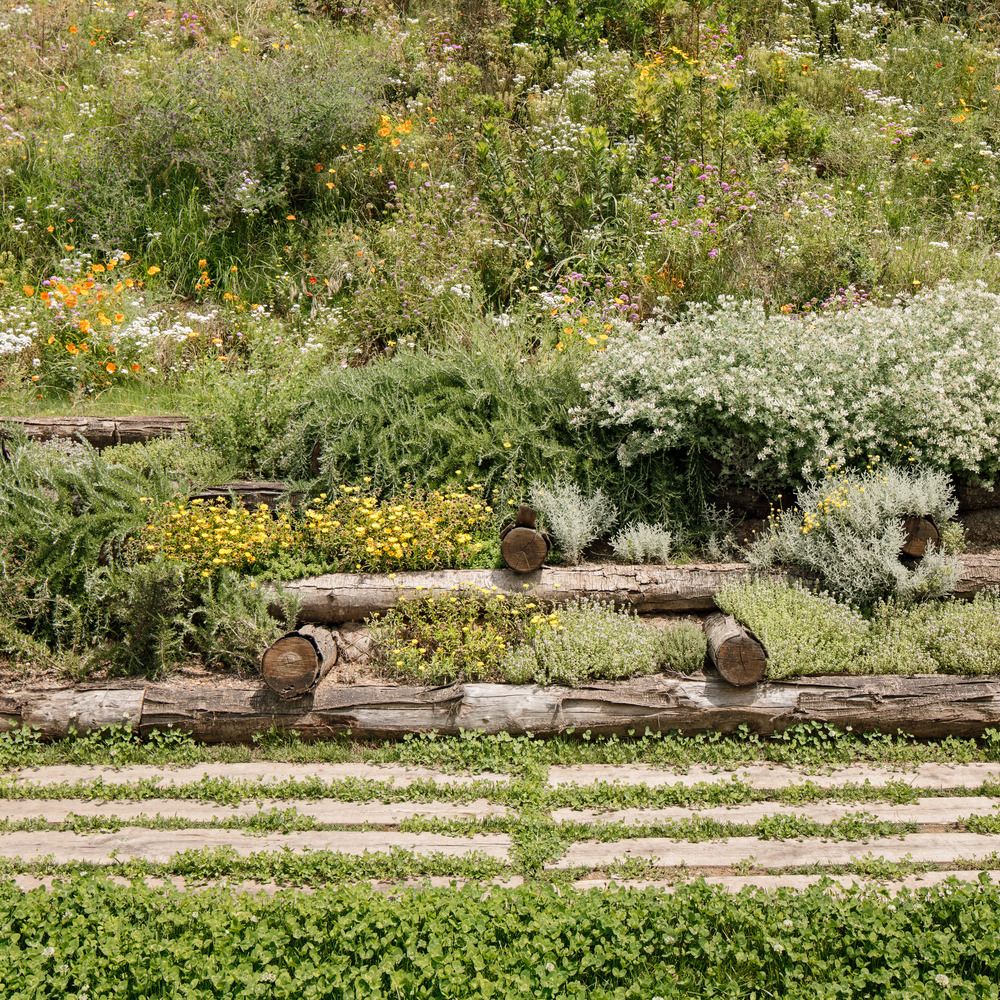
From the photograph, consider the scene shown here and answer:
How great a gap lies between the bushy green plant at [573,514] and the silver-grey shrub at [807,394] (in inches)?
17.1

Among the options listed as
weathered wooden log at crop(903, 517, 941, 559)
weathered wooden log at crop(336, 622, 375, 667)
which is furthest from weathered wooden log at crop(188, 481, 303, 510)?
weathered wooden log at crop(903, 517, 941, 559)

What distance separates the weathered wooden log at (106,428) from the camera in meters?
7.06

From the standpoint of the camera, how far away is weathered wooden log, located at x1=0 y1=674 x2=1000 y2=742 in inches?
206

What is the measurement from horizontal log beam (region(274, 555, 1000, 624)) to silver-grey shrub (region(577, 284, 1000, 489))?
0.82m

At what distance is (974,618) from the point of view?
565cm

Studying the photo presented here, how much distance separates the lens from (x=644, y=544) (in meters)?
6.30

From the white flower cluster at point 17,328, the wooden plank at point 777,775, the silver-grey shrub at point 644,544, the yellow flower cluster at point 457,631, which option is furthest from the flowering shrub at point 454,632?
the white flower cluster at point 17,328

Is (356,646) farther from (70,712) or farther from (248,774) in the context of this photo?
(70,712)

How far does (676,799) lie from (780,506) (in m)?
2.71

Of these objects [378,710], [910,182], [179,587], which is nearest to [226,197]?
[179,587]

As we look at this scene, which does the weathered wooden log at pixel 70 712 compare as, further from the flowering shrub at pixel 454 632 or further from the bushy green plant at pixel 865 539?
the bushy green plant at pixel 865 539

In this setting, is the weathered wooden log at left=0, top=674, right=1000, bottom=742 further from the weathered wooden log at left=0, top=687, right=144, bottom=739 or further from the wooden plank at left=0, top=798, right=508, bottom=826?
the wooden plank at left=0, top=798, right=508, bottom=826

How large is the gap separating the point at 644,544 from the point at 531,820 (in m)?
2.36

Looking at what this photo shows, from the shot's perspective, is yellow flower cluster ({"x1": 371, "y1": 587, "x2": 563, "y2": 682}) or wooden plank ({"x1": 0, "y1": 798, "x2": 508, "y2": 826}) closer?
wooden plank ({"x1": 0, "y1": 798, "x2": 508, "y2": 826})
